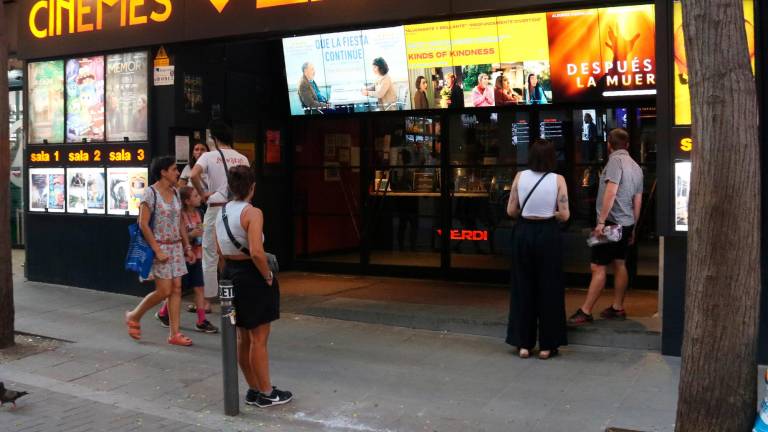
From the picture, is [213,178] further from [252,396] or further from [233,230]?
[252,396]

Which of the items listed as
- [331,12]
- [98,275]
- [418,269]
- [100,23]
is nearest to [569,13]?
[331,12]

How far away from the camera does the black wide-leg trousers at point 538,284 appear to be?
6.90 m

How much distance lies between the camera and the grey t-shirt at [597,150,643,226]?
24.7 feet

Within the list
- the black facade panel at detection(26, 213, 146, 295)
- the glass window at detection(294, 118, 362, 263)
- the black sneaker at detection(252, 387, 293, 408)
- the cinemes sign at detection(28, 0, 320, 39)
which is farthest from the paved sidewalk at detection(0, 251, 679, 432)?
the cinemes sign at detection(28, 0, 320, 39)

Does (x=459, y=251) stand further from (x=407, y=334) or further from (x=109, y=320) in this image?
(x=109, y=320)

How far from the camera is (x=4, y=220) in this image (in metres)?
7.81

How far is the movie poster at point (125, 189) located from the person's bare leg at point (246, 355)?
4.60 meters

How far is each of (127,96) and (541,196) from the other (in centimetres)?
582

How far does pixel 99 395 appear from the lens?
6.39 m

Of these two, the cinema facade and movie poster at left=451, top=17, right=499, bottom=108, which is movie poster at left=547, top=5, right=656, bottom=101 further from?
movie poster at left=451, top=17, right=499, bottom=108

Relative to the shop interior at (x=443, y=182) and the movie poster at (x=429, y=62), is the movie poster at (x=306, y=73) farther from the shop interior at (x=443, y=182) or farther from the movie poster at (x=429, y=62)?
the movie poster at (x=429, y=62)

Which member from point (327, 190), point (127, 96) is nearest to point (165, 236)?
point (127, 96)

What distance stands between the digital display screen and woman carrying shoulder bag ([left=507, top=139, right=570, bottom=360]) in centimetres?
249

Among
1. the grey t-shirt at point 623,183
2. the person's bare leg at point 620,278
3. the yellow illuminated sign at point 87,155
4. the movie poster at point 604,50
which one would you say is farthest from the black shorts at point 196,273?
the movie poster at point 604,50
